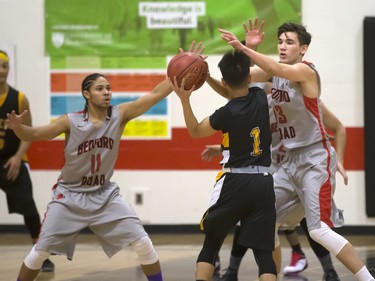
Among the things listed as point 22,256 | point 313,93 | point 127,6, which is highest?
point 127,6

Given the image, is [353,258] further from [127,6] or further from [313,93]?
[127,6]

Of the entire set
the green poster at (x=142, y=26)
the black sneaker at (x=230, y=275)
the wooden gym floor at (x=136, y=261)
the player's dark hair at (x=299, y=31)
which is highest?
the green poster at (x=142, y=26)

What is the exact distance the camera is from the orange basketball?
17.1 ft

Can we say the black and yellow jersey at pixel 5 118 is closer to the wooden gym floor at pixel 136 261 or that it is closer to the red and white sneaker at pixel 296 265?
the wooden gym floor at pixel 136 261

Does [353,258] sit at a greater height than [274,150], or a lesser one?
lesser

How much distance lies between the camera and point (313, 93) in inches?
224

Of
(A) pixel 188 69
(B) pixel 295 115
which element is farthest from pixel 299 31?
(A) pixel 188 69

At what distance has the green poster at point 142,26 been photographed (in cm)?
974

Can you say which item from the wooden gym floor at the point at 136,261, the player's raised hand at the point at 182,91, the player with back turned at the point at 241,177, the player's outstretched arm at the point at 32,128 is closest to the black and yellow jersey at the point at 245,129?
the player with back turned at the point at 241,177

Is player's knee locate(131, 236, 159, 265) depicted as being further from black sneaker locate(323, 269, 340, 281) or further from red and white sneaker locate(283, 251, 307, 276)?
red and white sneaker locate(283, 251, 307, 276)

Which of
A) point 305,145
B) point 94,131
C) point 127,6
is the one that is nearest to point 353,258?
point 305,145

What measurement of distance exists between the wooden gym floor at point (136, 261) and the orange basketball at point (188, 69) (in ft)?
7.07

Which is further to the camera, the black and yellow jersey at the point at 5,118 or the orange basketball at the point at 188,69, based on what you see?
the black and yellow jersey at the point at 5,118

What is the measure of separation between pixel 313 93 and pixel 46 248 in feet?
6.93
